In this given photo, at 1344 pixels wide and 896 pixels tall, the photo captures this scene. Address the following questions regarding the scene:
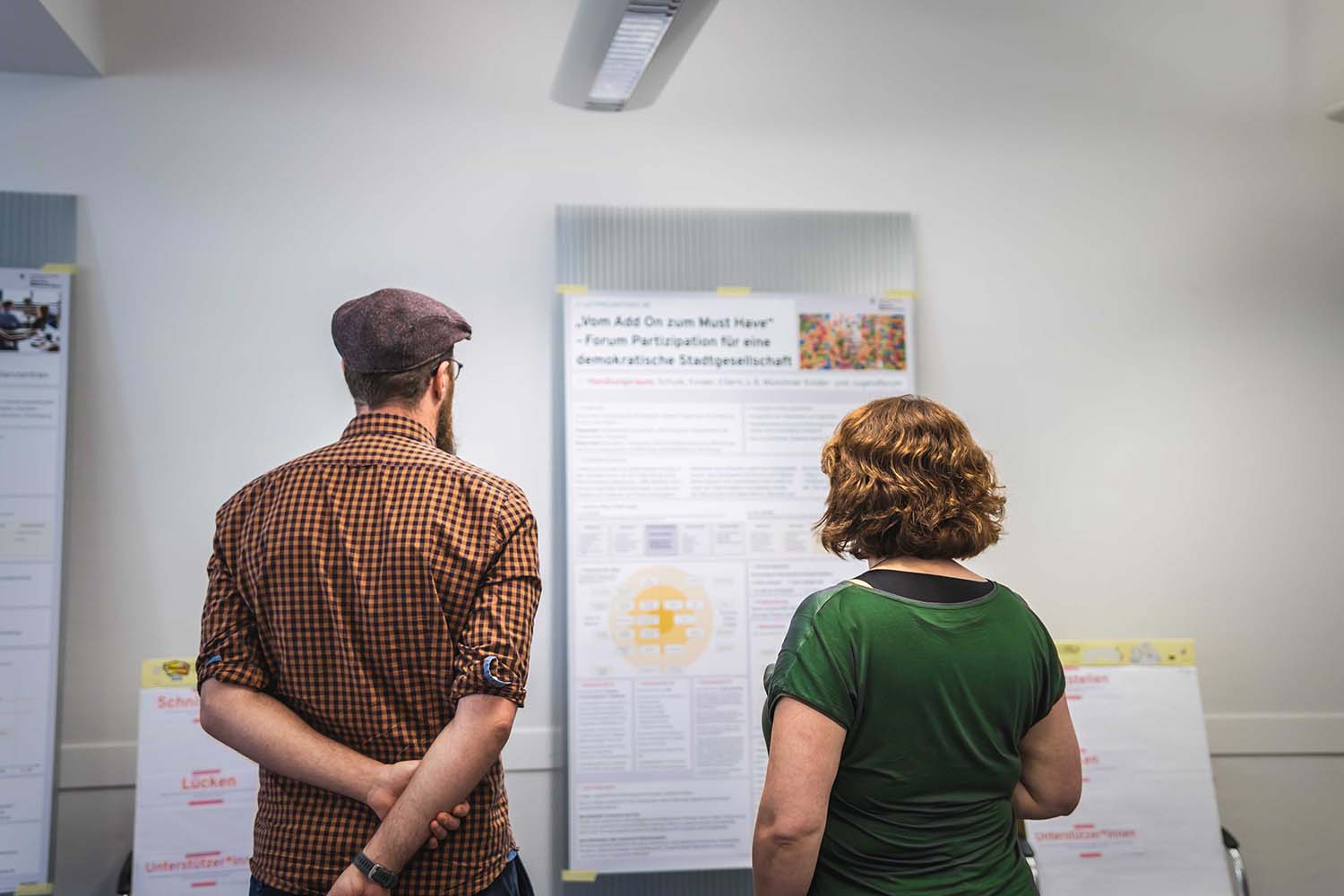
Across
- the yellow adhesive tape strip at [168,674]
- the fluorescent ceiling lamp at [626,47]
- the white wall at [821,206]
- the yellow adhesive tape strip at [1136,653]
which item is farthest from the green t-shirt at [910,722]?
the yellow adhesive tape strip at [168,674]

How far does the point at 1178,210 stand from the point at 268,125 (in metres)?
2.67

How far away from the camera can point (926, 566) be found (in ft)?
4.64

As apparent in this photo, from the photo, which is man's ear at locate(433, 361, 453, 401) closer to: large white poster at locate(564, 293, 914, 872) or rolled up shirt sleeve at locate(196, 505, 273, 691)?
rolled up shirt sleeve at locate(196, 505, 273, 691)

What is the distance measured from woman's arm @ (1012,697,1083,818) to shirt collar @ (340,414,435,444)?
1.00 metres

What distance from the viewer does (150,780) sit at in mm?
2441

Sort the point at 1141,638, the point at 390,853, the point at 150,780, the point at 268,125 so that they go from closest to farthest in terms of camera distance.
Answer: the point at 390,853
the point at 150,780
the point at 268,125
the point at 1141,638

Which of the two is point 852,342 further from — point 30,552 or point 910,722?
point 30,552

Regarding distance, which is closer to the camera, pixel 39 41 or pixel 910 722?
pixel 910 722

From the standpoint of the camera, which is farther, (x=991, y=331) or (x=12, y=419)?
(x=991, y=331)

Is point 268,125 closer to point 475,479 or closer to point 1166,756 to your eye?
point 475,479

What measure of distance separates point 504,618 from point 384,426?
34 cm

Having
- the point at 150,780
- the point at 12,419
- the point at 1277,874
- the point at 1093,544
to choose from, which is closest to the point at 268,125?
the point at 12,419

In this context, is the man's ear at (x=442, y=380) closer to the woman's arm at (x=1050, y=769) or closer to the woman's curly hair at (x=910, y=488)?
the woman's curly hair at (x=910, y=488)

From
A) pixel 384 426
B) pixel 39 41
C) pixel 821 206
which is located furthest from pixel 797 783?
pixel 39 41
